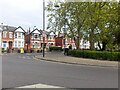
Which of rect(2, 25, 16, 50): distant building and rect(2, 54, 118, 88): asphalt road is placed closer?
rect(2, 54, 118, 88): asphalt road

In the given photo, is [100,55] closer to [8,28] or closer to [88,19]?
[88,19]

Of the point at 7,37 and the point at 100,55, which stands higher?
the point at 7,37

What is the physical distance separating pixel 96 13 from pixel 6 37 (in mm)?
48893

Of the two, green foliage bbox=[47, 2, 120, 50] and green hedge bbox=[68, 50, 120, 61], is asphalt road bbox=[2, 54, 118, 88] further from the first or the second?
green foliage bbox=[47, 2, 120, 50]

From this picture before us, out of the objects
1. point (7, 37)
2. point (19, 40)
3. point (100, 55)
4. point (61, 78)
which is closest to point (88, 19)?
point (100, 55)

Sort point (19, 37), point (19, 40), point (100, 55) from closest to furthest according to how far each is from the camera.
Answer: point (100, 55) < point (19, 40) < point (19, 37)

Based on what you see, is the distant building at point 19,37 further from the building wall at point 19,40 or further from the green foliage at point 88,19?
the green foliage at point 88,19

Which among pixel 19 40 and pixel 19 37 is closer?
pixel 19 40

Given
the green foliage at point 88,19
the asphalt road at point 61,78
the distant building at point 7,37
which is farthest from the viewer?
the distant building at point 7,37

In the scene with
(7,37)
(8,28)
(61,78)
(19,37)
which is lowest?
(61,78)

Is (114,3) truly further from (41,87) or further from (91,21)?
(41,87)

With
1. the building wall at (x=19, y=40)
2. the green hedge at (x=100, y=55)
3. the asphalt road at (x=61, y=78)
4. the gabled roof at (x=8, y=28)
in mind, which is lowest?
the asphalt road at (x=61, y=78)

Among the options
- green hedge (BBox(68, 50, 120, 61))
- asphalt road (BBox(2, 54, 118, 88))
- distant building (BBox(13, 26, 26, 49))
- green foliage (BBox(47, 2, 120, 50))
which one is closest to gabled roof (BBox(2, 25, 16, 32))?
distant building (BBox(13, 26, 26, 49))

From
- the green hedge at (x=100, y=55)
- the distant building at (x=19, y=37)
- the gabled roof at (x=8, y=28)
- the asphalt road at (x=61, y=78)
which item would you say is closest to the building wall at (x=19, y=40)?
the distant building at (x=19, y=37)
